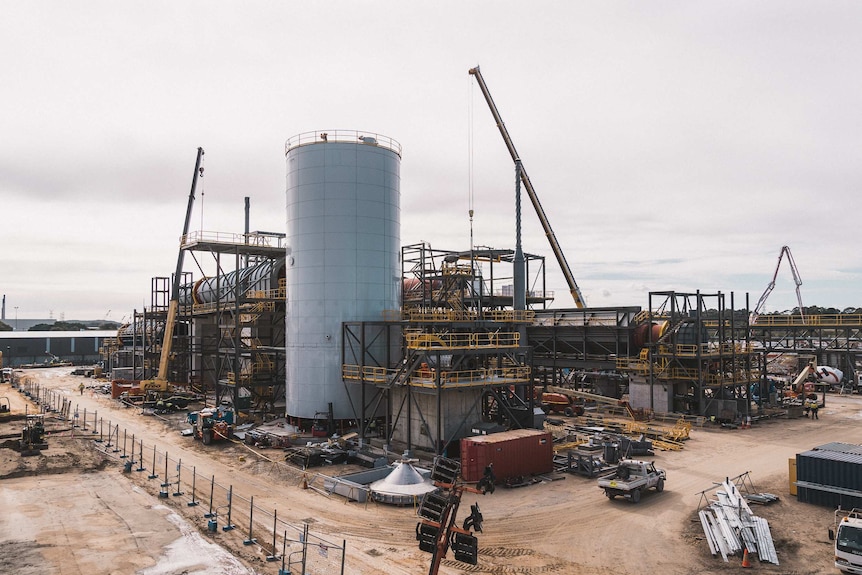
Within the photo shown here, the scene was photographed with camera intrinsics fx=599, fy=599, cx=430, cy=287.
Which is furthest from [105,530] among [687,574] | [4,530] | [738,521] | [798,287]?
[798,287]

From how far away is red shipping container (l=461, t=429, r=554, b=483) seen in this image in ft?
86.7

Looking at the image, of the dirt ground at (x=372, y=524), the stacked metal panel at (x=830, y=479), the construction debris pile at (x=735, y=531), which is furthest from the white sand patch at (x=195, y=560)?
the stacked metal panel at (x=830, y=479)

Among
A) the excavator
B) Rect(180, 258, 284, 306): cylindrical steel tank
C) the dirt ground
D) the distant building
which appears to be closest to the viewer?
the dirt ground

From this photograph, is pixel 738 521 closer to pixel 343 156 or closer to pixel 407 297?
pixel 343 156

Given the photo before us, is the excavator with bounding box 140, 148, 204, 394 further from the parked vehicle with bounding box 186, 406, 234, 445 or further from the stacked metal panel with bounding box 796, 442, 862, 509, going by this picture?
the stacked metal panel with bounding box 796, 442, 862, 509

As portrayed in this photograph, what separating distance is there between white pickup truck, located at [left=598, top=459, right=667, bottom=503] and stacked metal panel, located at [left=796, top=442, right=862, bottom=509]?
5333 mm

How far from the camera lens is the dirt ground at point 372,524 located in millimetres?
17953

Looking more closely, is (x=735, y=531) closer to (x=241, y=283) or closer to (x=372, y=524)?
(x=372, y=524)

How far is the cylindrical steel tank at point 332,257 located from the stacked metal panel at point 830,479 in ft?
77.4

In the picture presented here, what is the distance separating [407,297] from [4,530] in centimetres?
3471

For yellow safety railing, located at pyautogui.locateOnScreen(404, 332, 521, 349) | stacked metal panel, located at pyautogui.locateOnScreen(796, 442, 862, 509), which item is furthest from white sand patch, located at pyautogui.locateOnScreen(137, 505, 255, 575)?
stacked metal panel, located at pyautogui.locateOnScreen(796, 442, 862, 509)

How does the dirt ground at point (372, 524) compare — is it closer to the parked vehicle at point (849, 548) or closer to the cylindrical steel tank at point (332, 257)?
the parked vehicle at point (849, 548)

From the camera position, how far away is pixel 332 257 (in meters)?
37.9

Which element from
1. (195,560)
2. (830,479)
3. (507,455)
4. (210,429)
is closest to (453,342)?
(507,455)
